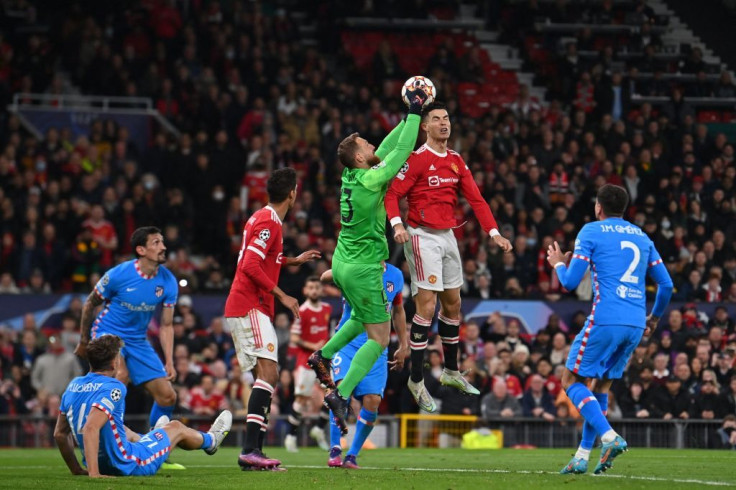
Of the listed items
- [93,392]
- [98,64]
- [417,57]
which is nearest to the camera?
[93,392]

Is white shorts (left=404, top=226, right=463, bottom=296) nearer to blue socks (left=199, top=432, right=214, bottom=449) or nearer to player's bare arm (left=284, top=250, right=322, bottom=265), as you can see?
player's bare arm (left=284, top=250, right=322, bottom=265)

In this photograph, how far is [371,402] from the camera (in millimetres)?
14117

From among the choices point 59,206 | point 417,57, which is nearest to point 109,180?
point 59,206

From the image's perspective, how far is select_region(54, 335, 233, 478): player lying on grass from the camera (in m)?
11.4

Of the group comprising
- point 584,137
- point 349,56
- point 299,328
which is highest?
point 349,56

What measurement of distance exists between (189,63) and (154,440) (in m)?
16.1

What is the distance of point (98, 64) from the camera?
85.5 feet

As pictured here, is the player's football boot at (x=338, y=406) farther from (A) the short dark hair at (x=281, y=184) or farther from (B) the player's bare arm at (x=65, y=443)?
(B) the player's bare arm at (x=65, y=443)

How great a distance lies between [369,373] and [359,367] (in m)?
2.19

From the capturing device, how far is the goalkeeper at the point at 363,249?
12.4 m

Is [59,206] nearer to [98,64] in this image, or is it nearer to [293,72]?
[98,64]

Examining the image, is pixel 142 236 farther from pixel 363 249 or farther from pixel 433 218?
pixel 433 218

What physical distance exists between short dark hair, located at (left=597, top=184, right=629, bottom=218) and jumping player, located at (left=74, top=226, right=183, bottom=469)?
5.11 m

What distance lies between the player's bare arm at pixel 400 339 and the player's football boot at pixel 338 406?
1.20m
